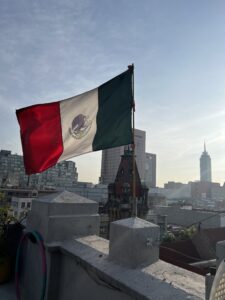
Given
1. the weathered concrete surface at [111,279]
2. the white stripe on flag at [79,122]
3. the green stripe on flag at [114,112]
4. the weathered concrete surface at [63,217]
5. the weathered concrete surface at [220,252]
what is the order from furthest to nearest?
the white stripe on flag at [79,122] → the green stripe on flag at [114,112] → the weathered concrete surface at [63,217] → the weathered concrete surface at [111,279] → the weathered concrete surface at [220,252]

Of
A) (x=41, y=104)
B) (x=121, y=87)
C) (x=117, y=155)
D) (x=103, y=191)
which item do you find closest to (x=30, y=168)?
(x=41, y=104)

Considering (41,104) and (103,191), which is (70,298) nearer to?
(41,104)

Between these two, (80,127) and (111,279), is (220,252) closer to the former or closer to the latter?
(111,279)

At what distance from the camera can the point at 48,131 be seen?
5719mm

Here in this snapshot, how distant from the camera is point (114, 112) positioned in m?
5.35

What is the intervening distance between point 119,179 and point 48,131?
34988mm

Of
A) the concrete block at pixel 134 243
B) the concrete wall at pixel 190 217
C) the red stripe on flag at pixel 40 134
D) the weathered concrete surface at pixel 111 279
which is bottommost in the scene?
the concrete wall at pixel 190 217

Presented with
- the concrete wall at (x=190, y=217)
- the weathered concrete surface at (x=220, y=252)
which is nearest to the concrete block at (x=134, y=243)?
the weathered concrete surface at (x=220, y=252)

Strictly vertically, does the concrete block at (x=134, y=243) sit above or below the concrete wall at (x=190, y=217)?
above

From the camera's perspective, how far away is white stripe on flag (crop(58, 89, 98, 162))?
5.47 m

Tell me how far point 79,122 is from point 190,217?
6701 centimetres

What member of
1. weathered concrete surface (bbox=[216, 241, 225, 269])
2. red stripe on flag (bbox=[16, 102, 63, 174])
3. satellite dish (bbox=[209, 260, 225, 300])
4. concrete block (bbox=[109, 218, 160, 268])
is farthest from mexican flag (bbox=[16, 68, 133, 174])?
satellite dish (bbox=[209, 260, 225, 300])

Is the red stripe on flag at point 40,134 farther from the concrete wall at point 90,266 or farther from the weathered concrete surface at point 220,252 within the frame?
the weathered concrete surface at point 220,252

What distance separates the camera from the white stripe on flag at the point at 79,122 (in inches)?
215
